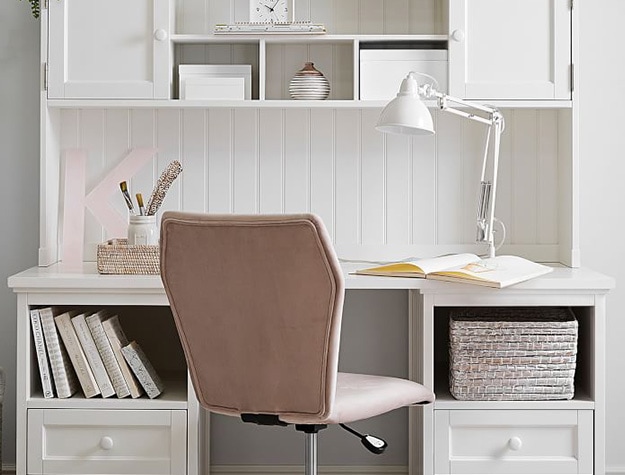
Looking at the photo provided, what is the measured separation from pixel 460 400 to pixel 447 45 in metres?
1.09

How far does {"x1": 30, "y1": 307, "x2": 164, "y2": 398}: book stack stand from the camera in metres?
2.58

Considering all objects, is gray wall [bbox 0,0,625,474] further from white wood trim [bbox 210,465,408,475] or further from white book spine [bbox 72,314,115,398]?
white book spine [bbox 72,314,115,398]

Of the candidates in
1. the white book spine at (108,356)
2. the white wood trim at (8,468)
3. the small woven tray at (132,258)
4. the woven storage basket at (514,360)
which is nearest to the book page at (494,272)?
the woven storage basket at (514,360)

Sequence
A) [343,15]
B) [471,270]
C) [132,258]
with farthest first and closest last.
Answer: [343,15]
[132,258]
[471,270]

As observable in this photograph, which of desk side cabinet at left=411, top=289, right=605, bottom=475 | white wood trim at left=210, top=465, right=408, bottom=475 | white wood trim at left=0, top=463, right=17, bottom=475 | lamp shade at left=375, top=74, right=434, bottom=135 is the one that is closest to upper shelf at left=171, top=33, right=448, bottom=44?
lamp shade at left=375, top=74, right=434, bottom=135

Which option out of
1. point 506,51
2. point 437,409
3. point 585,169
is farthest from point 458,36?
point 437,409

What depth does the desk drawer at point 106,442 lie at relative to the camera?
8.43ft

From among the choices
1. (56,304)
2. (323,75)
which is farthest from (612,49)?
(56,304)

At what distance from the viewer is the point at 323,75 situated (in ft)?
9.80

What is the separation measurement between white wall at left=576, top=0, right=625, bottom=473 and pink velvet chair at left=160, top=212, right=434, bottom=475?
4.21 feet

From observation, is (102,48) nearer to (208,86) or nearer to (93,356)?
(208,86)

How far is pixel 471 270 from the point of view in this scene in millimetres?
2504

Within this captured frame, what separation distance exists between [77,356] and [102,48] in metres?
0.93

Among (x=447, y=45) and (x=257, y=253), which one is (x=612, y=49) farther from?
(x=257, y=253)
